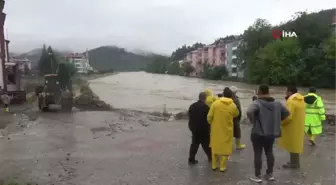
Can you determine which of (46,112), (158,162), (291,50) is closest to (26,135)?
(158,162)

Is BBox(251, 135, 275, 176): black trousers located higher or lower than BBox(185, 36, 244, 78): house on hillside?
lower

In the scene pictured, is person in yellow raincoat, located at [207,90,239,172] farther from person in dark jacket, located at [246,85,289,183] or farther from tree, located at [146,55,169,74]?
tree, located at [146,55,169,74]

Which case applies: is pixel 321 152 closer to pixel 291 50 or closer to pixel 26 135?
pixel 26 135

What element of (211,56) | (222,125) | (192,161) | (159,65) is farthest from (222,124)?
(159,65)

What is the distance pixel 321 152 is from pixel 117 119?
367 inches

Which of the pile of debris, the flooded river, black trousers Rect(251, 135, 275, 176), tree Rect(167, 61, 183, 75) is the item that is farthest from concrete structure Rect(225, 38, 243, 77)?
black trousers Rect(251, 135, 275, 176)

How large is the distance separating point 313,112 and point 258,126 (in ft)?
12.4

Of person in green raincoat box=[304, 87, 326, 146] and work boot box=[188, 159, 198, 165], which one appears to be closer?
work boot box=[188, 159, 198, 165]

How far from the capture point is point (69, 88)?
23188mm

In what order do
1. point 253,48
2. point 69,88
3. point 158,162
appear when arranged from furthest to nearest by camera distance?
point 253,48 < point 69,88 < point 158,162

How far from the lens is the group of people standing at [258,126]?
6.00m

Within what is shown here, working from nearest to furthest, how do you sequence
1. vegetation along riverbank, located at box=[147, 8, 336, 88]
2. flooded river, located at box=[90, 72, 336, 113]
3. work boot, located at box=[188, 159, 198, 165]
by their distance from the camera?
work boot, located at box=[188, 159, 198, 165], flooded river, located at box=[90, 72, 336, 113], vegetation along riverbank, located at box=[147, 8, 336, 88]

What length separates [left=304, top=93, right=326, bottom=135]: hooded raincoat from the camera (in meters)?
9.04

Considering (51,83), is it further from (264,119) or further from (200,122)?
(264,119)
